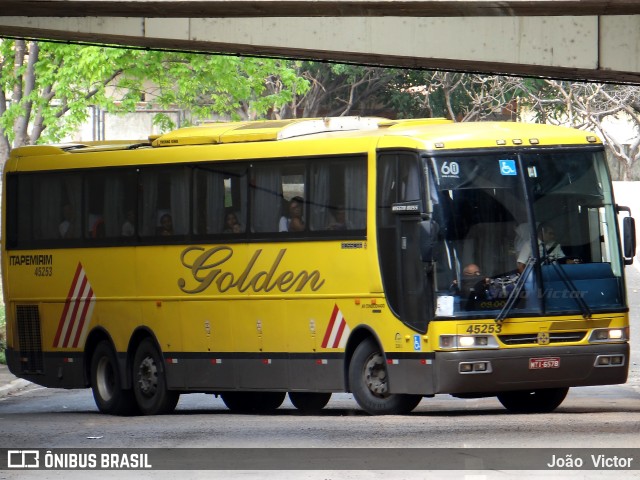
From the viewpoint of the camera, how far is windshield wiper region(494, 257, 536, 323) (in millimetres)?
17719

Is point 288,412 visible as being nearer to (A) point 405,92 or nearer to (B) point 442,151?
(B) point 442,151

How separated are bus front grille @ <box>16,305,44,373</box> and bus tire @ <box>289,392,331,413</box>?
4.22 m

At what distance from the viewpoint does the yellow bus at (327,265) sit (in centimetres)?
1786

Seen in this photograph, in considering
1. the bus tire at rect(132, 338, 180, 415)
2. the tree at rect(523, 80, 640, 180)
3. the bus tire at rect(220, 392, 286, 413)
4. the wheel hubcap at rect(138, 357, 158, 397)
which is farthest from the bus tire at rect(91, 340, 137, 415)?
the tree at rect(523, 80, 640, 180)

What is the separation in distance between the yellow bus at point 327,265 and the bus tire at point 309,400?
3 centimetres

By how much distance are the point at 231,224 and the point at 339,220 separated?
1.96m

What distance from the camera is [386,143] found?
18.5 metres

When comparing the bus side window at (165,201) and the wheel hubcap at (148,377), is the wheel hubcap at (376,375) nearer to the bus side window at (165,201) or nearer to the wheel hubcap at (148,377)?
the bus side window at (165,201)

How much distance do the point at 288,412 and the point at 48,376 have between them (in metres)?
3.97

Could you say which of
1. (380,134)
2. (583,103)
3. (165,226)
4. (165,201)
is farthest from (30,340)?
(583,103)

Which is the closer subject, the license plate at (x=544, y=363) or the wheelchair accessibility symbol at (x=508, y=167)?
the license plate at (x=544, y=363)

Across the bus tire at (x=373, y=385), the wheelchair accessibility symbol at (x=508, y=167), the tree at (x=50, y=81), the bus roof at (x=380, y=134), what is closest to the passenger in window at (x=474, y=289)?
the wheelchair accessibility symbol at (x=508, y=167)

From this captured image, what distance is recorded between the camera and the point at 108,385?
22359 mm

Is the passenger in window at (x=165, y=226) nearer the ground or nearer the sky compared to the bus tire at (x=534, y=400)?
nearer the sky
